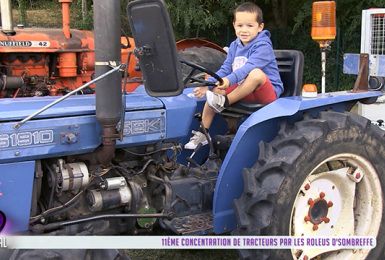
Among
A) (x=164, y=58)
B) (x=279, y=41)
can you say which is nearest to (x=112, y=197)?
(x=164, y=58)

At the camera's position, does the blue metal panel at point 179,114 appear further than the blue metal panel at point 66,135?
Yes

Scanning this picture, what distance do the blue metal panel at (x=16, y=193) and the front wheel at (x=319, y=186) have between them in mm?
1075

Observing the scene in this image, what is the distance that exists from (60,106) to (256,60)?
122 centimetres

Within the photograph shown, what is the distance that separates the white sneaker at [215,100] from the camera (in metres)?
3.27

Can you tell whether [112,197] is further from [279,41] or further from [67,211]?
[279,41]

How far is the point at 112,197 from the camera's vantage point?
2973 millimetres

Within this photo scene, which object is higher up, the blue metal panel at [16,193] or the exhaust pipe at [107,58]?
the exhaust pipe at [107,58]

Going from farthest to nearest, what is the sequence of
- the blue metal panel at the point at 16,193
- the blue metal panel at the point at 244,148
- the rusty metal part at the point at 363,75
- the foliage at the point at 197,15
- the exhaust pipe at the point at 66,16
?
the foliage at the point at 197,15, the exhaust pipe at the point at 66,16, the rusty metal part at the point at 363,75, the blue metal panel at the point at 244,148, the blue metal panel at the point at 16,193

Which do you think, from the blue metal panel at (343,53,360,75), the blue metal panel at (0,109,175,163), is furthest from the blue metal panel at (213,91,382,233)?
the blue metal panel at (343,53,360,75)

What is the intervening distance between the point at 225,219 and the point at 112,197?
66cm

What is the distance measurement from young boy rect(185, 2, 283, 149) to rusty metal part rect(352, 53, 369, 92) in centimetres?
51

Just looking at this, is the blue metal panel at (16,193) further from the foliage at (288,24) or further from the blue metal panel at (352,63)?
the foliage at (288,24)

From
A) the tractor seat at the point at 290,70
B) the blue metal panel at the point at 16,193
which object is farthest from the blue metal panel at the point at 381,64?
the blue metal panel at the point at 16,193

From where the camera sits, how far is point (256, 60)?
133 inches
